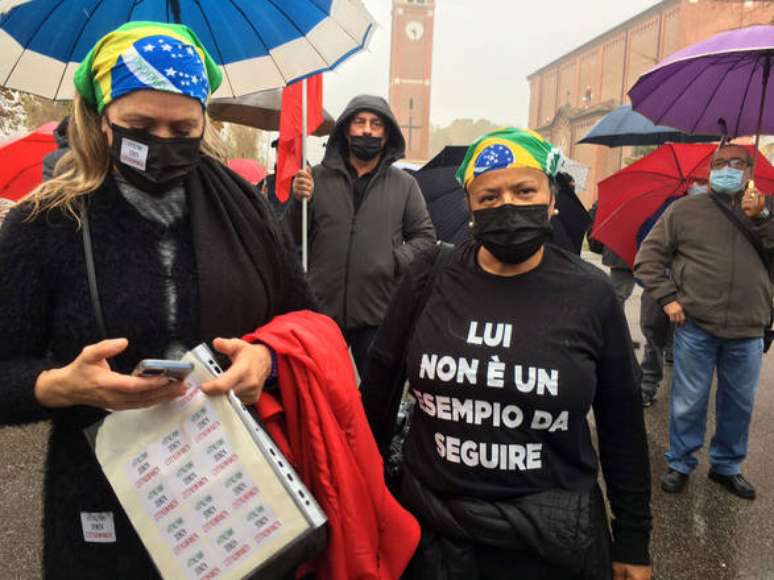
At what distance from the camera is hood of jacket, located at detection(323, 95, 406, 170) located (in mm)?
3525

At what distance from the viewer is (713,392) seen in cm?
533

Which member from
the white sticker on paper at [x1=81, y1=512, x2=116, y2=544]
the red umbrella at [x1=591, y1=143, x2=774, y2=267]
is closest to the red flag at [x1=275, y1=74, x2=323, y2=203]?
the red umbrella at [x1=591, y1=143, x2=774, y2=267]

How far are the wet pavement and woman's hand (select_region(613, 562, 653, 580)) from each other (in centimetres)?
143

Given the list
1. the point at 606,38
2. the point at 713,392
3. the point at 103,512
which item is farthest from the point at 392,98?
the point at 103,512

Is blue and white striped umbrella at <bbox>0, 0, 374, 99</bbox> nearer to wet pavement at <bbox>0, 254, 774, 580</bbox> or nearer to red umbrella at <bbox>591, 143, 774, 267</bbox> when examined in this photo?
wet pavement at <bbox>0, 254, 774, 580</bbox>

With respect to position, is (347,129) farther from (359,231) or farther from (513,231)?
(513,231)

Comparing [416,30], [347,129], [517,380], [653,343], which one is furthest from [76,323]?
[416,30]

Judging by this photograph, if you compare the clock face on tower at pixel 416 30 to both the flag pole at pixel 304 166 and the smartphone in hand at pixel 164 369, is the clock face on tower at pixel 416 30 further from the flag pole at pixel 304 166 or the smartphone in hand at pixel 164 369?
the smartphone in hand at pixel 164 369

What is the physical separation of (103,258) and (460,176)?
1.03 m

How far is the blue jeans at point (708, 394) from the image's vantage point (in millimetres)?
3424

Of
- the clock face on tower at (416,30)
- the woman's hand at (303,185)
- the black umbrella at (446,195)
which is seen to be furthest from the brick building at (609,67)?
the woman's hand at (303,185)

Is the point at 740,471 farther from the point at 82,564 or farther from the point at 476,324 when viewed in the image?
the point at 82,564

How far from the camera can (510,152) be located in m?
1.68

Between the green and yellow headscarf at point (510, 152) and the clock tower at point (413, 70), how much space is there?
57.2 meters
